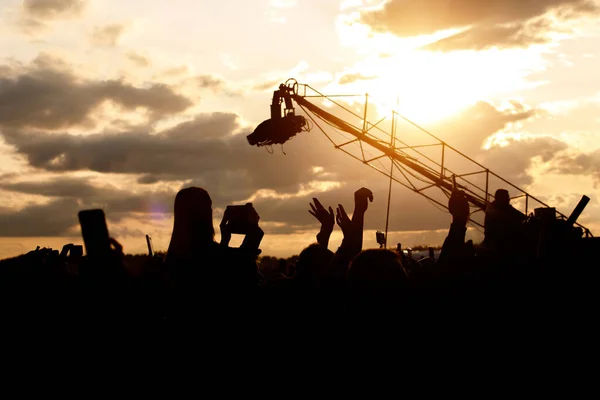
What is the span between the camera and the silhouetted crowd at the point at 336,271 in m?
6.00

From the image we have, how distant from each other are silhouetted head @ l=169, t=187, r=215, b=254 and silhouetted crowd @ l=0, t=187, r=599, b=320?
12 mm

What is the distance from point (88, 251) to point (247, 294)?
2.93 metres

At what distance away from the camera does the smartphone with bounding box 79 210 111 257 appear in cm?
515

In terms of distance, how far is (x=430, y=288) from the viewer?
7.07m

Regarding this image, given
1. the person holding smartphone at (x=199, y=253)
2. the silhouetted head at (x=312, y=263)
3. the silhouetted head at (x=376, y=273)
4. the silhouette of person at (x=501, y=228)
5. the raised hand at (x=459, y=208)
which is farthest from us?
the silhouette of person at (x=501, y=228)

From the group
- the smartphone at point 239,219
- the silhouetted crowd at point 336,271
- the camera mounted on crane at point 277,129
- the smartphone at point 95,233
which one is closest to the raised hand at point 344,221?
the silhouetted crowd at point 336,271

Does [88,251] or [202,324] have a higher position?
[88,251]

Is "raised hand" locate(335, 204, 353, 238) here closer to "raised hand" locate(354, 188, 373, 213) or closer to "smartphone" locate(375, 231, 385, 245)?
"raised hand" locate(354, 188, 373, 213)

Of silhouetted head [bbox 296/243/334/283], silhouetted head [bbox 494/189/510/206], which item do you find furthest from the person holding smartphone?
silhouetted head [bbox 494/189/510/206]

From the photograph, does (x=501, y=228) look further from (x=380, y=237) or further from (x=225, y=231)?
(x=380, y=237)

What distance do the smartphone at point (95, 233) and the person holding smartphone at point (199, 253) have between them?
252cm

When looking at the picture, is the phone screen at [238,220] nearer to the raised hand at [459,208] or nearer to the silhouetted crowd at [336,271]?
the silhouetted crowd at [336,271]

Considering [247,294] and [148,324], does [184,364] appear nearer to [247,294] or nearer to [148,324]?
[148,324]

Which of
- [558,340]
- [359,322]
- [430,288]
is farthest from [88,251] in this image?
[558,340]
